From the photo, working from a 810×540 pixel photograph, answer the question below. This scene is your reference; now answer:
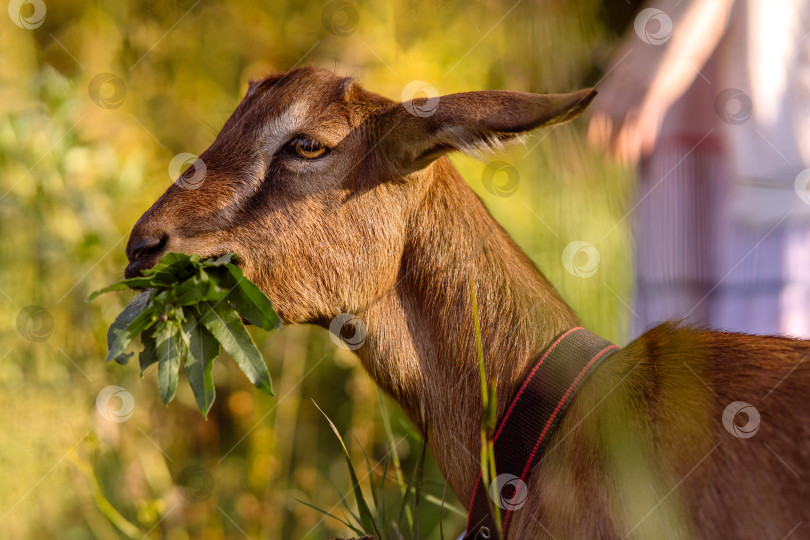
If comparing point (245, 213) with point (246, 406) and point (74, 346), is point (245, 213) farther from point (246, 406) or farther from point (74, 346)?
point (246, 406)

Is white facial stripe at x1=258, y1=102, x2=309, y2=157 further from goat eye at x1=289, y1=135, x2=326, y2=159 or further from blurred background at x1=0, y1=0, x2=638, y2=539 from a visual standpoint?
blurred background at x1=0, y1=0, x2=638, y2=539

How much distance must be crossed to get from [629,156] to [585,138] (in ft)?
1.24

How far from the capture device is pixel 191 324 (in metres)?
2.05

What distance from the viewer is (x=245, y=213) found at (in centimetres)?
235

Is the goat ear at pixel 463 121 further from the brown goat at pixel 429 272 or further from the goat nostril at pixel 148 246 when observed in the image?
the goat nostril at pixel 148 246

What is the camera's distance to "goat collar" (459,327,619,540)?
2.02 meters

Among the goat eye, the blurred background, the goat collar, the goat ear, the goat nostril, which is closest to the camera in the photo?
the goat ear

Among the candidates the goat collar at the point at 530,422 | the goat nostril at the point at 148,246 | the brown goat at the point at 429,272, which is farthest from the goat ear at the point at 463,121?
the goat nostril at the point at 148,246

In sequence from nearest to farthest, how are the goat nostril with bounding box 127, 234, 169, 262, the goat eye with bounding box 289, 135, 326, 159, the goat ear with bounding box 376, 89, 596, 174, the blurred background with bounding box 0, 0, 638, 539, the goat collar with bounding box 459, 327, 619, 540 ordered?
1. the goat ear with bounding box 376, 89, 596, 174
2. the goat collar with bounding box 459, 327, 619, 540
3. the goat nostril with bounding box 127, 234, 169, 262
4. the goat eye with bounding box 289, 135, 326, 159
5. the blurred background with bounding box 0, 0, 638, 539

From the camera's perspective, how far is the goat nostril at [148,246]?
7.31 feet

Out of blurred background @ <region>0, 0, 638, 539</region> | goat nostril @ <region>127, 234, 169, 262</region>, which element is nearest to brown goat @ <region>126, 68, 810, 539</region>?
goat nostril @ <region>127, 234, 169, 262</region>

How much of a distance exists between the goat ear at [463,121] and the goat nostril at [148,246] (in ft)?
2.48

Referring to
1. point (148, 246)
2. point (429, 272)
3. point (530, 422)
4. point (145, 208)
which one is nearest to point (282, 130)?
point (148, 246)

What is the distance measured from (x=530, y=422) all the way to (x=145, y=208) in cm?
354
